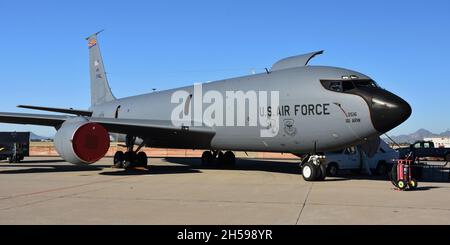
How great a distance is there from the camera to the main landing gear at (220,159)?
22.5 meters

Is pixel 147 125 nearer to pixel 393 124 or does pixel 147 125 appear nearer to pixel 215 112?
pixel 215 112

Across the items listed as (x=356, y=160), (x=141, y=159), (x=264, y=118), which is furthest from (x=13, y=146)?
(x=356, y=160)

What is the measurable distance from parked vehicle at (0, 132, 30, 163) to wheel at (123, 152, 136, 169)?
40.7 ft

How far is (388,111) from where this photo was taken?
12.1m

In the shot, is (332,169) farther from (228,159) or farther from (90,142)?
(90,142)

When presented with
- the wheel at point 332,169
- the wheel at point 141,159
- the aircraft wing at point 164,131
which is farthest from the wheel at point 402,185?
the wheel at point 141,159

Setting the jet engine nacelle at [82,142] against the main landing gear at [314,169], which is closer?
the main landing gear at [314,169]

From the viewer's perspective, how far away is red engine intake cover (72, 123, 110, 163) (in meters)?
15.1

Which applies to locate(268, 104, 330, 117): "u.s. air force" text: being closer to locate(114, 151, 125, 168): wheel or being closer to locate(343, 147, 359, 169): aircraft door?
locate(343, 147, 359, 169): aircraft door

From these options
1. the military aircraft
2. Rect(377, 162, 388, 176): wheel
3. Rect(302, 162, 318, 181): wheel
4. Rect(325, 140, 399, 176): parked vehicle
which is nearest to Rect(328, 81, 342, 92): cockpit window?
the military aircraft

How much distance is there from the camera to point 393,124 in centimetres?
1225

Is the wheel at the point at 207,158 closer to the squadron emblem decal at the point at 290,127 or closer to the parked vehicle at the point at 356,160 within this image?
the parked vehicle at the point at 356,160

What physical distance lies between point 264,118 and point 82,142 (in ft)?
21.6

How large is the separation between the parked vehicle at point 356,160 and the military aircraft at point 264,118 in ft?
6.90
